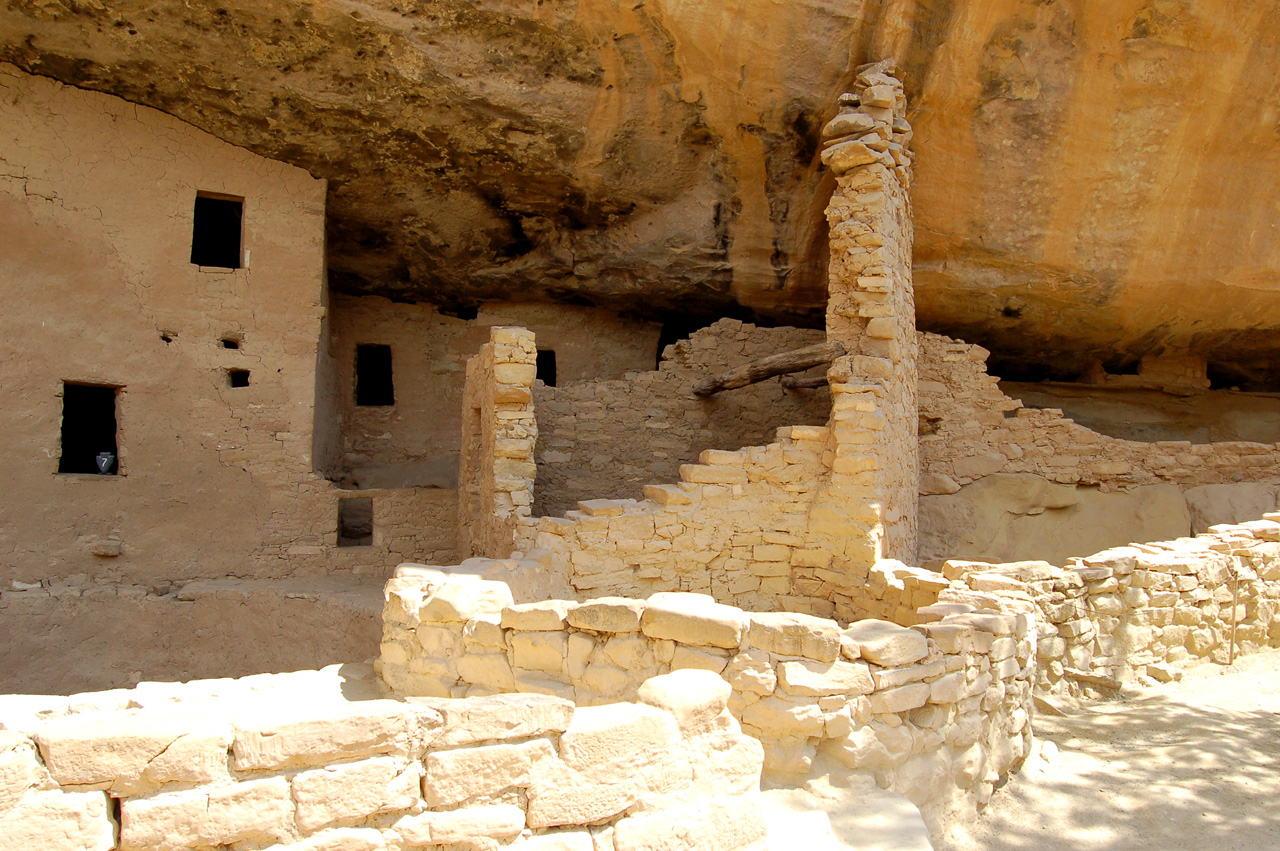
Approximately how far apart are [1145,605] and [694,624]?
339 centimetres

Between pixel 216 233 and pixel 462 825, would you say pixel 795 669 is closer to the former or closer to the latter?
pixel 462 825

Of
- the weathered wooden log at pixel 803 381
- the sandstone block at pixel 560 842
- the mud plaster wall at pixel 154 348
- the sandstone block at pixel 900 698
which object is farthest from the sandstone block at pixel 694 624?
the mud plaster wall at pixel 154 348

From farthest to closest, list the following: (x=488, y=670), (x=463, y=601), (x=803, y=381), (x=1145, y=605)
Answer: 1. (x=803, y=381)
2. (x=1145, y=605)
3. (x=463, y=601)
4. (x=488, y=670)

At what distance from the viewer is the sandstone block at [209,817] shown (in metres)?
1.65

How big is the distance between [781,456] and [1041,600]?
2.11 metres

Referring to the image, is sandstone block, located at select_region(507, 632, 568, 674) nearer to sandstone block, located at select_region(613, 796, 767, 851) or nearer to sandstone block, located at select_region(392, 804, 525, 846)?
sandstone block, located at select_region(613, 796, 767, 851)

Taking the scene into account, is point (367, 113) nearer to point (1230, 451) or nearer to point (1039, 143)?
point (1039, 143)

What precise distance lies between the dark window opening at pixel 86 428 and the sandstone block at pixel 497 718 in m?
9.02

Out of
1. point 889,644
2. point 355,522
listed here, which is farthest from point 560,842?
point 355,522

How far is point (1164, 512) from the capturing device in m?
7.56

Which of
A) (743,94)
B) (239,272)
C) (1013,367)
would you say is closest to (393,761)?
(743,94)

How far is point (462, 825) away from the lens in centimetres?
189

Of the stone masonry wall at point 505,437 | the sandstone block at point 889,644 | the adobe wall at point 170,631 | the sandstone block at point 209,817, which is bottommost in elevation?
the adobe wall at point 170,631

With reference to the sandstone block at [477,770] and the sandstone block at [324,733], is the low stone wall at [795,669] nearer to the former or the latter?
the sandstone block at [477,770]
